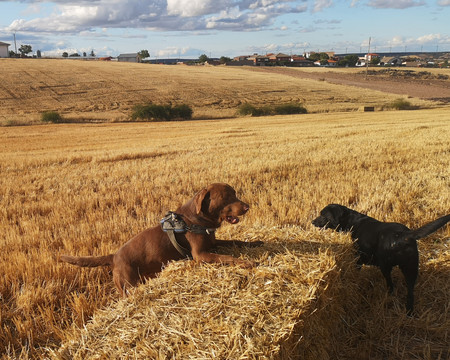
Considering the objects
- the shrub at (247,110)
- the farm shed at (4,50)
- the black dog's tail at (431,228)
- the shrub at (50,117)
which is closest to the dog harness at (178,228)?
the black dog's tail at (431,228)

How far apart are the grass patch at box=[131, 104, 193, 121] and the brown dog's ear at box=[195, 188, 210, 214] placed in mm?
37194

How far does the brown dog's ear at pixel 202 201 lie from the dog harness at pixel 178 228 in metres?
0.18

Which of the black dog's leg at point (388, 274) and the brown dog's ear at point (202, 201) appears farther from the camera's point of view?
the black dog's leg at point (388, 274)

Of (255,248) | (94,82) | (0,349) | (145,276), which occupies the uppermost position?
(94,82)

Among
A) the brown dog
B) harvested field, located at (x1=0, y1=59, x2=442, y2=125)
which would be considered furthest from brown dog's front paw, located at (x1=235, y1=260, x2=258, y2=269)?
harvested field, located at (x1=0, y1=59, x2=442, y2=125)

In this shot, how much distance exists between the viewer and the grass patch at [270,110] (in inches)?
1716

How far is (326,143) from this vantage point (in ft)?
51.3

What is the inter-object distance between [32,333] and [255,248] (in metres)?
2.24

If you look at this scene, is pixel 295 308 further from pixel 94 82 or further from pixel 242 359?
pixel 94 82

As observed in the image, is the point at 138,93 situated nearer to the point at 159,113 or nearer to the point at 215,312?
the point at 159,113

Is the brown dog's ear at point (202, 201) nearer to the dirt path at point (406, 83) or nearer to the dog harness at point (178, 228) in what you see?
the dog harness at point (178, 228)

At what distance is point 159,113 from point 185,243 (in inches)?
1489

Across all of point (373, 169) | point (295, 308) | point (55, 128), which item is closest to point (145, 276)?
point (295, 308)

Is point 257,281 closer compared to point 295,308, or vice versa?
point 295,308
